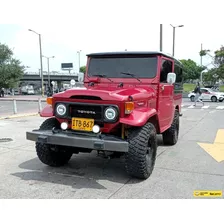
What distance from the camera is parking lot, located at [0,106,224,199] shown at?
4.23 meters

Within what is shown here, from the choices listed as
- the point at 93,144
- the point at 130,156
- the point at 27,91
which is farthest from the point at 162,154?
the point at 27,91

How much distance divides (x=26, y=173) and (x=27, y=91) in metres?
59.5

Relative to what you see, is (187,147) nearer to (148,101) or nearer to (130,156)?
(148,101)

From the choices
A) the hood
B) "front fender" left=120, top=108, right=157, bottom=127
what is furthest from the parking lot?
the hood

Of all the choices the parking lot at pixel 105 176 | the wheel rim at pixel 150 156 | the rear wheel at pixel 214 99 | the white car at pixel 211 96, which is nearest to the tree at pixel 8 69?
the white car at pixel 211 96

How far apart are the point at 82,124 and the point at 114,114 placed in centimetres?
59

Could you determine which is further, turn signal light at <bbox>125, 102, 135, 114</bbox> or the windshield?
the windshield

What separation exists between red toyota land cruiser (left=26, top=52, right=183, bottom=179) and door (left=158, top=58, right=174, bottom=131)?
21mm

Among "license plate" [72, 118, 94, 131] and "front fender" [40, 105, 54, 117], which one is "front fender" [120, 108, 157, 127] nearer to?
"license plate" [72, 118, 94, 131]

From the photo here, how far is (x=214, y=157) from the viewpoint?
641 centimetres

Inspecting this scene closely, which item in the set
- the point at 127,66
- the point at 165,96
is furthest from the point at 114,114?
the point at 165,96

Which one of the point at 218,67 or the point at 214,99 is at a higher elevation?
the point at 218,67

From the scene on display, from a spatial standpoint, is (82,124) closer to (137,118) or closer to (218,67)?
(137,118)

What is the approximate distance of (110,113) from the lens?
445 centimetres
